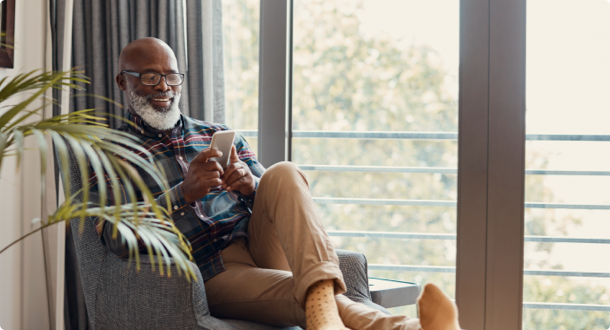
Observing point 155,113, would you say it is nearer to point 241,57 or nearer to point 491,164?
point 241,57

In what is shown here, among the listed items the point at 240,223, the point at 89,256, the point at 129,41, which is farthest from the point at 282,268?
the point at 129,41

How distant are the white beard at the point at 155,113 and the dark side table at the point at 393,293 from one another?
1001mm

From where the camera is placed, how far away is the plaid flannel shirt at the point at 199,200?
161 cm

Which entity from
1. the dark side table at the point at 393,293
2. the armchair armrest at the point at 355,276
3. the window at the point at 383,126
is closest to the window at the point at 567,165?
the window at the point at 383,126

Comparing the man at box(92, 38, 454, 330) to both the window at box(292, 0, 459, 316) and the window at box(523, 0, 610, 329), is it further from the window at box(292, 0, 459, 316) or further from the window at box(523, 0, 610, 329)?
the window at box(523, 0, 610, 329)

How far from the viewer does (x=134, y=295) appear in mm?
1323

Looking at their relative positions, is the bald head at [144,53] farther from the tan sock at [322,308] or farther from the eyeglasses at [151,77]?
the tan sock at [322,308]

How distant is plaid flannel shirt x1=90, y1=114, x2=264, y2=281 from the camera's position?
5.28 feet

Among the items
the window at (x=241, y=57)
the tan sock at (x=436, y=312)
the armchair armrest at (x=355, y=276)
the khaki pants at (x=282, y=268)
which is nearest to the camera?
the tan sock at (x=436, y=312)

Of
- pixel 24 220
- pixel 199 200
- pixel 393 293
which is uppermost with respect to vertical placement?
pixel 199 200

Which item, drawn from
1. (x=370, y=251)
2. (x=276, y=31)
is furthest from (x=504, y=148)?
(x=276, y=31)

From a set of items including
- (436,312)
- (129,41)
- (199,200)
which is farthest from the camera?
(129,41)

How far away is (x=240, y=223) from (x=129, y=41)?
44.1 inches

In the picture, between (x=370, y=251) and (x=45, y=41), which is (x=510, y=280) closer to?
(x=370, y=251)
